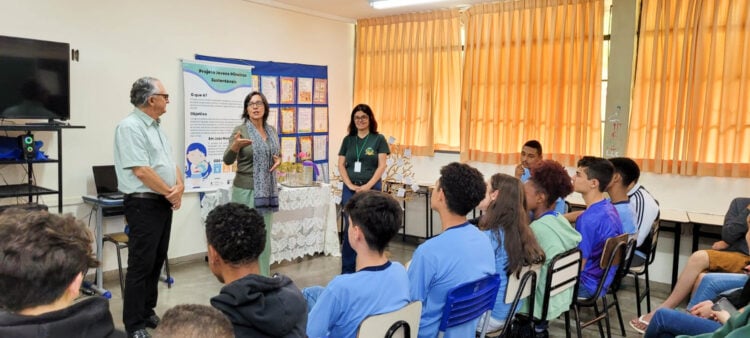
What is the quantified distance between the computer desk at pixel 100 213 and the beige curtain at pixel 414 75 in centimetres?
335

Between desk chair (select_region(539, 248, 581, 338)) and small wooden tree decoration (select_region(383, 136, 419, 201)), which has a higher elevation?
small wooden tree decoration (select_region(383, 136, 419, 201))

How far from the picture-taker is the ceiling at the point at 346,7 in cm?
575

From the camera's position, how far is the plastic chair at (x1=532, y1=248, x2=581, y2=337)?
8.40ft

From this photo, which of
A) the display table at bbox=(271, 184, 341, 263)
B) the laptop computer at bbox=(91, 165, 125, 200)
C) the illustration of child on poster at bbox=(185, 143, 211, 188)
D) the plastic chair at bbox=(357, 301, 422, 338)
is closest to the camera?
the plastic chair at bbox=(357, 301, 422, 338)

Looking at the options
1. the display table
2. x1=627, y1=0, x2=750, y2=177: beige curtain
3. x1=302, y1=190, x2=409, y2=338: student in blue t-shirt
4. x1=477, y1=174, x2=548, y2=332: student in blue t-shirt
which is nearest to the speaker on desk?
the display table

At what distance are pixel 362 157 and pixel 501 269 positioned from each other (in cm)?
241

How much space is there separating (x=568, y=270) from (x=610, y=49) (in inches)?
122

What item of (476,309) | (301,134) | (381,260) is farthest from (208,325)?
(301,134)

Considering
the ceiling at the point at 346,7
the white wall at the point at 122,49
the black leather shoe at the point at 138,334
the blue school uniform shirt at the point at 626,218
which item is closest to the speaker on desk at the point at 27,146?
the white wall at the point at 122,49

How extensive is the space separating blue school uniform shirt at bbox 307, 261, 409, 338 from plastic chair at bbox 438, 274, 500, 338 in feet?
0.91

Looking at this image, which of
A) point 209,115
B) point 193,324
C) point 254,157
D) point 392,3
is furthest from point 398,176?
point 193,324

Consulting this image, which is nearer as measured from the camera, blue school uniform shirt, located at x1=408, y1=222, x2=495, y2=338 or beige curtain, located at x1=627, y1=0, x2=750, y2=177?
blue school uniform shirt, located at x1=408, y1=222, x2=495, y2=338

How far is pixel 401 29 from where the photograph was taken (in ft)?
21.0

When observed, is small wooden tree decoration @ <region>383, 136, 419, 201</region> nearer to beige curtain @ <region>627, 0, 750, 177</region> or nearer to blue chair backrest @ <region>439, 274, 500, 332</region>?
beige curtain @ <region>627, 0, 750, 177</region>
